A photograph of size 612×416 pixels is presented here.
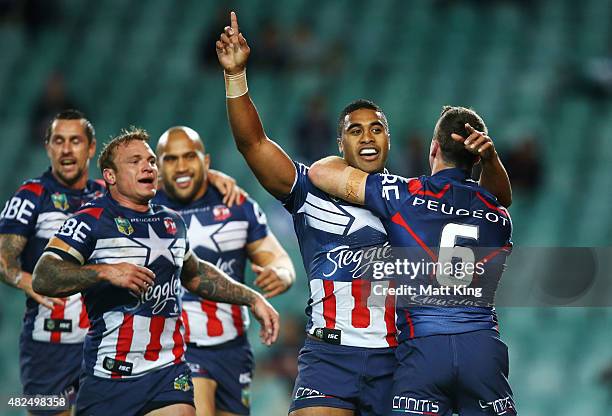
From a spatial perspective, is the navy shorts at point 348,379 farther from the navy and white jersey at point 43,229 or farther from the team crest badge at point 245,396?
the navy and white jersey at point 43,229

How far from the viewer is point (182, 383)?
243 inches

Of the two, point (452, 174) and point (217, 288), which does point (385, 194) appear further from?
point (217, 288)

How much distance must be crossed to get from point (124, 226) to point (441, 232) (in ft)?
6.29

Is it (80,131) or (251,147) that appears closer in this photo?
(251,147)

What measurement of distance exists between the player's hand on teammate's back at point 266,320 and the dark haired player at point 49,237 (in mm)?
1489

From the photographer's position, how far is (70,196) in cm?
745

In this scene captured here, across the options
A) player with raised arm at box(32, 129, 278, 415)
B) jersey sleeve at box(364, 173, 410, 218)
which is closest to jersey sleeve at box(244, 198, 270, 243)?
player with raised arm at box(32, 129, 278, 415)

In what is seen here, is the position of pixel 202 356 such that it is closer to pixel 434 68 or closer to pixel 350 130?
pixel 350 130

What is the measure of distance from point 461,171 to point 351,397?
145 cm

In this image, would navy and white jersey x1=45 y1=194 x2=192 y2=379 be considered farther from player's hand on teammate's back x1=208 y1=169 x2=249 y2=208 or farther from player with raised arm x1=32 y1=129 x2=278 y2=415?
player's hand on teammate's back x1=208 y1=169 x2=249 y2=208

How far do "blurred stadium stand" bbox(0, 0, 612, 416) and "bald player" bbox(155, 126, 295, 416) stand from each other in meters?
5.06

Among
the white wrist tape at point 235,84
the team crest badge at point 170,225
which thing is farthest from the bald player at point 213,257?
the white wrist tape at point 235,84

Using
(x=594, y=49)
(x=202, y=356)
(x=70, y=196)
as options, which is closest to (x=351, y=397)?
(x=202, y=356)

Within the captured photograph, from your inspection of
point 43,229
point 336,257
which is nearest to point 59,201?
point 43,229
